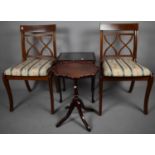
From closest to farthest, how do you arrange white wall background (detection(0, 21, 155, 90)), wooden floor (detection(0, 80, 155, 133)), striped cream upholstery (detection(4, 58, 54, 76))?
wooden floor (detection(0, 80, 155, 133))
striped cream upholstery (detection(4, 58, 54, 76))
white wall background (detection(0, 21, 155, 90))

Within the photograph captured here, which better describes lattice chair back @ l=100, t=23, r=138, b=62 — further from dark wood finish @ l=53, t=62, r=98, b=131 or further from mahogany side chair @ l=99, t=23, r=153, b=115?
dark wood finish @ l=53, t=62, r=98, b=131

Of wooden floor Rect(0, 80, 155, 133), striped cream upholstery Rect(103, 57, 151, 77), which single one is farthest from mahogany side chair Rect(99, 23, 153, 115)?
wooden floor Rect(0, 80, 155, 133)

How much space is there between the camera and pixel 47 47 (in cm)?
246

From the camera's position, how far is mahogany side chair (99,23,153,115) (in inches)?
77.0

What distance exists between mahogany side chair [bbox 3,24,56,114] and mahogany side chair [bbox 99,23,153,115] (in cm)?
61

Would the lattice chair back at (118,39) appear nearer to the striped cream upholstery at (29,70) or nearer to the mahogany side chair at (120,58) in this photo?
the mahogany side chair at (120,58)

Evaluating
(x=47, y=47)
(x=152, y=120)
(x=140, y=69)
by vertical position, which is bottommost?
(x=152, y=120)

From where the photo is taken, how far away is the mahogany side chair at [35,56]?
2.03 m

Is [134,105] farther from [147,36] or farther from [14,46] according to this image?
[14,46]

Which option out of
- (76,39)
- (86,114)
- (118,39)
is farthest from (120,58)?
(86,114)

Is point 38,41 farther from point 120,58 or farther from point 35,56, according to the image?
point 120,58

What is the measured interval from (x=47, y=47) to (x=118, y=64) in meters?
0.95

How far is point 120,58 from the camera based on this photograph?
Answer: 2.43m
